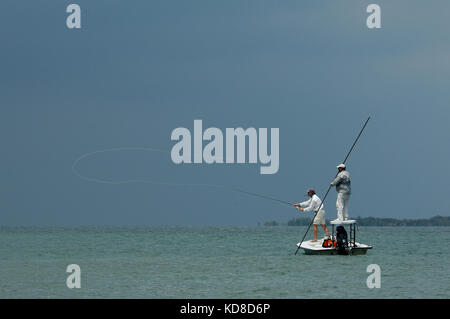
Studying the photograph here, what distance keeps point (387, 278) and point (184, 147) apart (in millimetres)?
6947

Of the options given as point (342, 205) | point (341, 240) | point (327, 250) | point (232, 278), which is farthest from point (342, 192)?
point (232, 278)

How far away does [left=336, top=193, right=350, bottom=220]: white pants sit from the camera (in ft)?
79.4

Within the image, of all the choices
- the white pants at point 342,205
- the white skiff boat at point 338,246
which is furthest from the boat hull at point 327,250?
the white pants at point 342,205

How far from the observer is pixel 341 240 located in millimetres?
24688

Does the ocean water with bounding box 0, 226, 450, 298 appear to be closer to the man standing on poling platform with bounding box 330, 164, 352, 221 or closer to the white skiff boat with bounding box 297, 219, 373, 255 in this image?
the white skiff boat with bounding box 297, 219, 373, 255

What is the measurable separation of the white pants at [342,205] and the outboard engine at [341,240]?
1.16 ft

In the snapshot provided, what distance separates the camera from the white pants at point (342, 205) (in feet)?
79.4

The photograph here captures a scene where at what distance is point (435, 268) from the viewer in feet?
78.5

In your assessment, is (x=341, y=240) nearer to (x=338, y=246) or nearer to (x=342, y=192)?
(x=338, y=246)

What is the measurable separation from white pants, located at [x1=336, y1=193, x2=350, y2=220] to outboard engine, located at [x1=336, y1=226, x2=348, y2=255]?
0.35 meters

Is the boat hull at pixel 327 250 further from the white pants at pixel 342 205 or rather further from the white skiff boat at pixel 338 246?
the white pants at pixel 342 205

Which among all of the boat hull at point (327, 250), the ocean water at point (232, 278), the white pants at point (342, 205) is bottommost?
the ocean water at point (232, 278)
